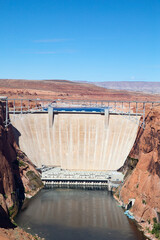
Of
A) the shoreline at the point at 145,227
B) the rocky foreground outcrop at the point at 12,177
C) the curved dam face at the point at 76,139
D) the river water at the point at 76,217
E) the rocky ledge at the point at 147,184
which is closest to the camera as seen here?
the shoreline at the point at 145,227

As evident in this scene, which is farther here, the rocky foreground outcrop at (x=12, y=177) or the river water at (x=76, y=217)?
the rocky foreground outcrop at (x=12, y=177)

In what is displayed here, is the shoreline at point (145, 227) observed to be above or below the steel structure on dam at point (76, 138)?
below

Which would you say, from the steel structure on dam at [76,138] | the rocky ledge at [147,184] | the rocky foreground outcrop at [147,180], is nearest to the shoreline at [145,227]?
the rocky ledge at [147,184]

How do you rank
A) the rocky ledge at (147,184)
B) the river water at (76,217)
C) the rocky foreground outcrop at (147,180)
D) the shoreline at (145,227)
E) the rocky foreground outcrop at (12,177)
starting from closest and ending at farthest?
the shoreline at (145,227) → the river water at (76,217) → the rocky ledge at (147,184) → the rocky foreground outcrop at (147,180) → the rocky foreground outcrop at (12,177)

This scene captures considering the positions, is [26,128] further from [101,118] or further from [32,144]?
[101,118]

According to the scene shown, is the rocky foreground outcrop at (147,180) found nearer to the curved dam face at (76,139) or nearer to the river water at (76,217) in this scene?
the river water at (76,217)

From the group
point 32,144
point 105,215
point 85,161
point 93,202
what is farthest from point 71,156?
point 105,215
